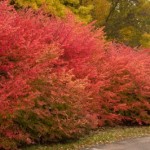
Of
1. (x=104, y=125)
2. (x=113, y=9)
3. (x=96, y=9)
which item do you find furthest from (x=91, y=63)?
(x=113, y=9)

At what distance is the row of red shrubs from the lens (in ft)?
35.6

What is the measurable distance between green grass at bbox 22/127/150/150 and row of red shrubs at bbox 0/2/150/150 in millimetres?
333

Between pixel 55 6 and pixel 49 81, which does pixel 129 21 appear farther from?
pixel 49 81

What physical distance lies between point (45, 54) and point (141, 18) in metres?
35.8

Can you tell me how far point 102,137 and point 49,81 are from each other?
3406mm

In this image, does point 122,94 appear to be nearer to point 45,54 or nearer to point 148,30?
point 45,54

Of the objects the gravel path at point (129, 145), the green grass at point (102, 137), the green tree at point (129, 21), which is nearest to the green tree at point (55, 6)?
the green grass at point (102, 137)

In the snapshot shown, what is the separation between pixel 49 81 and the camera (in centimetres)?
1195

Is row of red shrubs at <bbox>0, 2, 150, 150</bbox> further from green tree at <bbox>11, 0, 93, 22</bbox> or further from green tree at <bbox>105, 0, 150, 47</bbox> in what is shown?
green tree at <bbox>105, 0, 150, 47</bbox>

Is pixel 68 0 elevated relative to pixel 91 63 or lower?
lower

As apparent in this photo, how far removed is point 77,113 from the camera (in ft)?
42.7

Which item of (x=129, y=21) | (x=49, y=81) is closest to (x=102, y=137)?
(x=49, y=81)

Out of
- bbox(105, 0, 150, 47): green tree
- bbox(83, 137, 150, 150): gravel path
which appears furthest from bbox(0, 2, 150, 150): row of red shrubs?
bbox(105, 0, 150, 47): green tree

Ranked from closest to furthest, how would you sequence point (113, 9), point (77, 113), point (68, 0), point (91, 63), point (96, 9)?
point (77, 113), point (91, 63), point (68, 0), point (96, 9), point (113, 9)
